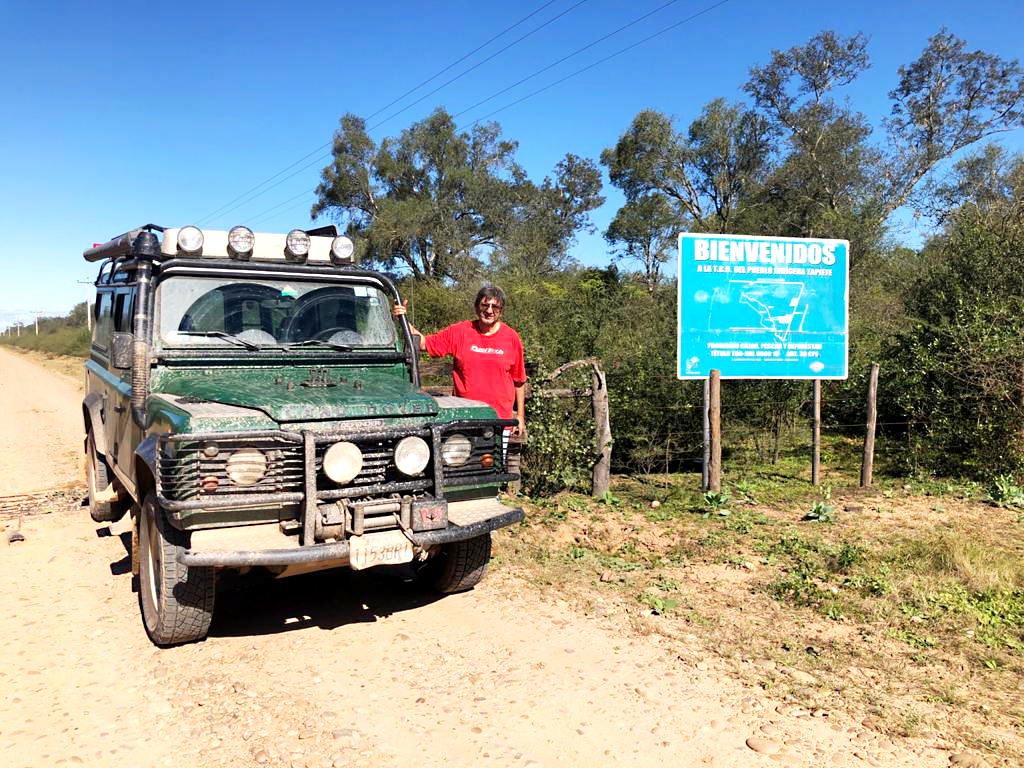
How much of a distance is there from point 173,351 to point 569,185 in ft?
127

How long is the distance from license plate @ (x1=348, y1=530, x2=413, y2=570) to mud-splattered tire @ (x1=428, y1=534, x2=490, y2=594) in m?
0.83

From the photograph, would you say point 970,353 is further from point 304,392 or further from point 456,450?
point 304,392

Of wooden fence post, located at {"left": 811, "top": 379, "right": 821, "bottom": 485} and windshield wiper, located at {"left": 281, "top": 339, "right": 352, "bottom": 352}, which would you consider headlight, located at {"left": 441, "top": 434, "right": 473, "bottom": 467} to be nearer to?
windshield wiper, located at {"left": 281, "top": 339, "right": 352, "bottom": 352}

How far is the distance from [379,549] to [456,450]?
81cm

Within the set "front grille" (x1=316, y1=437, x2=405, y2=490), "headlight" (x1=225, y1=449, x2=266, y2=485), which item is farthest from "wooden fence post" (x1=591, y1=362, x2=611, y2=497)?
"headlight" (x1=225, y1=449, x2=266, y2=485)

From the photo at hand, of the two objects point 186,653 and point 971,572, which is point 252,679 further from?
point 971,572

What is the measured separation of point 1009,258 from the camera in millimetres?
9867

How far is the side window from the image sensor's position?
6363 mm

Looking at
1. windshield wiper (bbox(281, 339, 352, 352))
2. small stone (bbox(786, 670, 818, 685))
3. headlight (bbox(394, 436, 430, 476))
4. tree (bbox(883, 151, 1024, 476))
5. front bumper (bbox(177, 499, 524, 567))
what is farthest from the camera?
tree (bbox(883, 151, 1024, 476))

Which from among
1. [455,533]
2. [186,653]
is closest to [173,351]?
[186,653]

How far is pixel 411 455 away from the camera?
4211mm

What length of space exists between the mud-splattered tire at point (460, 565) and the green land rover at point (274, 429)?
1 cm

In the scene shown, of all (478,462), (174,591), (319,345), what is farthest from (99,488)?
(478,462)

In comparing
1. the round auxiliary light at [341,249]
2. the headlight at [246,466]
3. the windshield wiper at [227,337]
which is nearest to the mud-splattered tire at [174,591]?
the headlight at [246,466]
